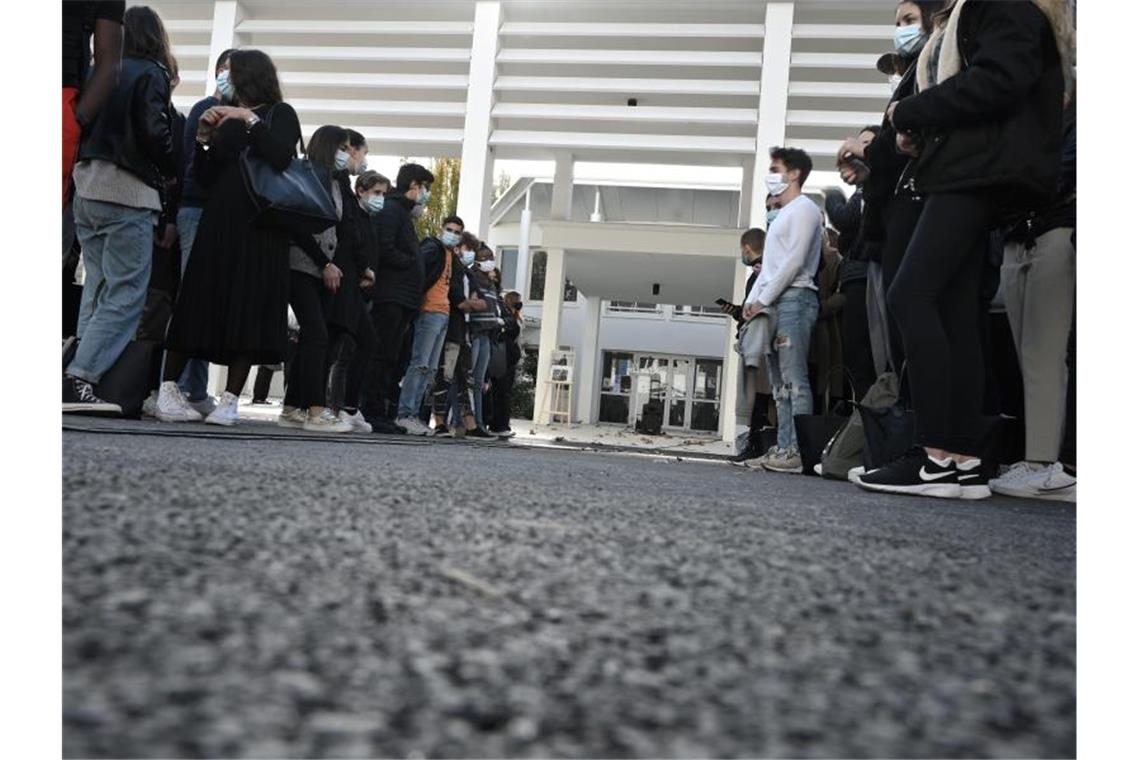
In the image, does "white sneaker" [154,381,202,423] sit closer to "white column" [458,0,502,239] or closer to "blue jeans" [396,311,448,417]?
"blue jeans" [396,311,448,417]

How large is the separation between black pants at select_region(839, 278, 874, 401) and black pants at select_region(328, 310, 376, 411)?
8.32 feet

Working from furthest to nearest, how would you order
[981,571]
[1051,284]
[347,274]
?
[347,274] < [1051,284] < [981,571]

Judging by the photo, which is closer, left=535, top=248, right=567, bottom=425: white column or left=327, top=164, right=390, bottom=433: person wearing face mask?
left=327, top=164, right=390, bottom=433: person wearing face mask

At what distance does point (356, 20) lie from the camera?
551 inches

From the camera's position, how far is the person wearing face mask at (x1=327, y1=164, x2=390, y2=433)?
456 cm

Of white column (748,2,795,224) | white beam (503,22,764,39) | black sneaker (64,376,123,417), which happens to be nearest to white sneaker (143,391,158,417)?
black sneaker (64,376,123,417)

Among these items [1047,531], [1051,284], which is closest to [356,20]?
[1051,284]

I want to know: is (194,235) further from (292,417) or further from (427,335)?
(427,335)

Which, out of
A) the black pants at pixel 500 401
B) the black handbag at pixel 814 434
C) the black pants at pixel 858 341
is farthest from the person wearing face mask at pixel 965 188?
the black pants at pixel 500 401

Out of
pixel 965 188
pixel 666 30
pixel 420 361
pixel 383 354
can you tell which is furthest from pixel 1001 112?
pixel 666 30

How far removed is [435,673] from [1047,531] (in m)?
1.50

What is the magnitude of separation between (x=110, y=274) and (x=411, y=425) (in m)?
2.54

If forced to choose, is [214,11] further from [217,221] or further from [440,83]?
[217,221]

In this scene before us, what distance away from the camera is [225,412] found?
143 inches
